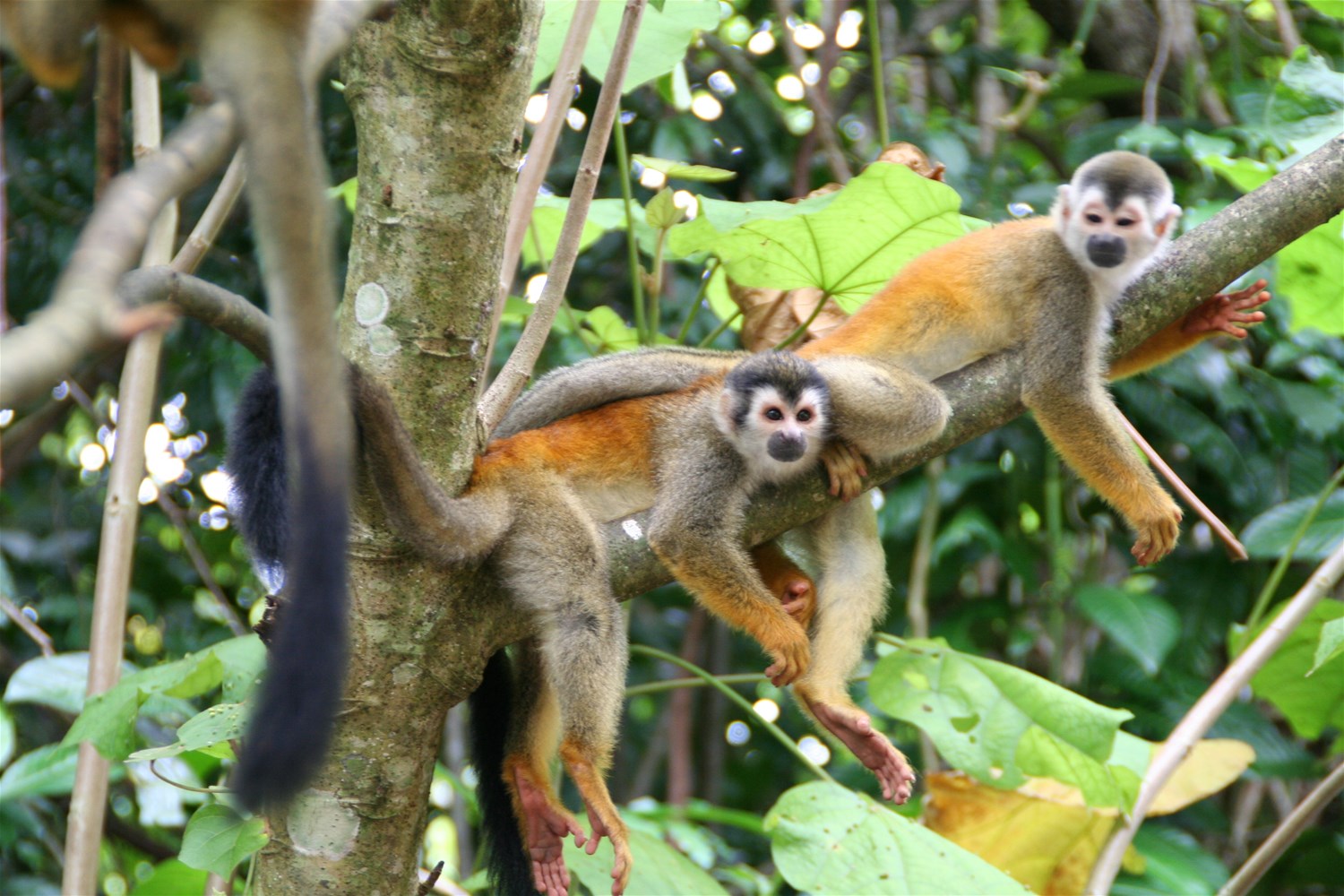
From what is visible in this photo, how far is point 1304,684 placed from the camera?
302cm

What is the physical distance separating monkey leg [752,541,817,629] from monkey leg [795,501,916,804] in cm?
4

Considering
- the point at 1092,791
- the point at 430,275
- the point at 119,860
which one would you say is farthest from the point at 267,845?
the point at 119,860

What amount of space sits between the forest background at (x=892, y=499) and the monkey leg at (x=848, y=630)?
0.10 metres

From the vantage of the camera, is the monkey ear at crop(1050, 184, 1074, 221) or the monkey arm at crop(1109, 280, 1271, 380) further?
the monkey ear at crop(1050, 184, 1074, 221)

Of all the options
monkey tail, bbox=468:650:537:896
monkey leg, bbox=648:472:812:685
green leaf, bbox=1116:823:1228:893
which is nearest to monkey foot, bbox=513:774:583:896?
monkey tail, bbox=468:650:537:896

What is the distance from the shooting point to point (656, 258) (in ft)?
9.84

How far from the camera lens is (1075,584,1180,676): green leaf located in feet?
11.8

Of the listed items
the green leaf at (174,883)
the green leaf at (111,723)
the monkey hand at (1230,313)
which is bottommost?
the green leaf at (174,883)

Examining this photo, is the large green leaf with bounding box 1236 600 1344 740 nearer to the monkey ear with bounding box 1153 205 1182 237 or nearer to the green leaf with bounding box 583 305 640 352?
the monkey ear with bounding box 1153 205 1182 237

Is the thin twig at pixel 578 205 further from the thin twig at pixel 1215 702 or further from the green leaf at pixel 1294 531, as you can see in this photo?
the green leaf at pixel 1294 531

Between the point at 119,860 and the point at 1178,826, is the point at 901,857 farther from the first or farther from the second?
the point at 119,860

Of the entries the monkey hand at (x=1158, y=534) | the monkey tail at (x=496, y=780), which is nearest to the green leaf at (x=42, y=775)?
the monkey tail at (x=496, y=780)

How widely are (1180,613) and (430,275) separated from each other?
124 inches

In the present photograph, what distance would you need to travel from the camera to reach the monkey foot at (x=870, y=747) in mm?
2766
